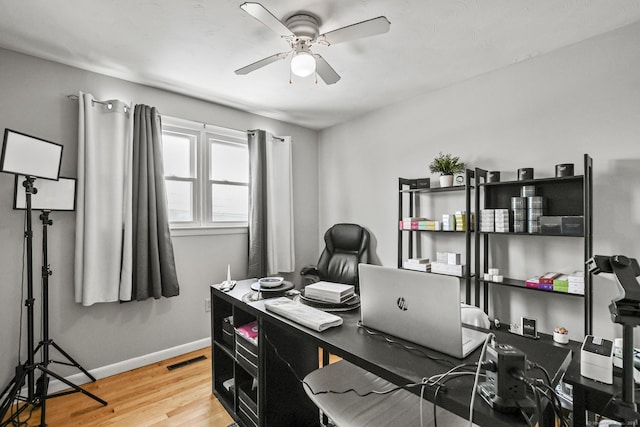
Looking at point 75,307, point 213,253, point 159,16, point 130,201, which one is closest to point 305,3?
point 159,16

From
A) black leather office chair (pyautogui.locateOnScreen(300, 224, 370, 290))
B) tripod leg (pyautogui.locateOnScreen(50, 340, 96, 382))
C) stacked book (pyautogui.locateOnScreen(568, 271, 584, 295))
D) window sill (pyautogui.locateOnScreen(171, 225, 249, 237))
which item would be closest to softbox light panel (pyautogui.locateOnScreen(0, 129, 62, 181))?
A: window sill (pyautogui.locateOnScreen(171, 225, 249, 237))

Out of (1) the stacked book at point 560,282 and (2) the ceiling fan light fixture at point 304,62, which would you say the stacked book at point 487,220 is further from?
(2) the ceiling fan light fixture at point 304,62

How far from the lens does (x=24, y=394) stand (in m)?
2.19

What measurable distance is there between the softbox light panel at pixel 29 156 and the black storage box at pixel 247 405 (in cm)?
191

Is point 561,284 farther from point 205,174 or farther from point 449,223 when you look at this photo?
point 205,174

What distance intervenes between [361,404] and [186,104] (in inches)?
118

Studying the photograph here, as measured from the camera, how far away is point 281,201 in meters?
3.66

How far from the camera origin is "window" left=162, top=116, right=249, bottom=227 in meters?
3.02

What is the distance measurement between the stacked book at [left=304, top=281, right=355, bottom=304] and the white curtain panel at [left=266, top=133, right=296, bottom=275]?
1.94 m

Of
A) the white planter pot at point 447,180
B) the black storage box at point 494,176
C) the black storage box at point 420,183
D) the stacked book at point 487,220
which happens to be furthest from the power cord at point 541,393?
the black storage box at point 420,183

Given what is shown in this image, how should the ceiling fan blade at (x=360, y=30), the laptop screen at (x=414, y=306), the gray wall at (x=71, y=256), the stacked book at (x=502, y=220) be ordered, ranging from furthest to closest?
the stacked book at (x=502, y=220)
the gray wall at (x=71, y=256)
the ceiling fan blade at (x=360, y=30)
the laptop screen at (x=414, y=306)

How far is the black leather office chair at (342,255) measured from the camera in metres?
3.34

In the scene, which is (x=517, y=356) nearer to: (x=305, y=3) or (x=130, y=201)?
(x=305, y=3)

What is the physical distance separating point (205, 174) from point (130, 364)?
72.8 inches
